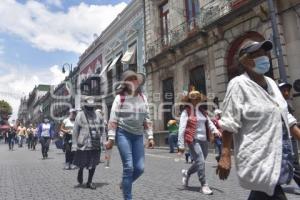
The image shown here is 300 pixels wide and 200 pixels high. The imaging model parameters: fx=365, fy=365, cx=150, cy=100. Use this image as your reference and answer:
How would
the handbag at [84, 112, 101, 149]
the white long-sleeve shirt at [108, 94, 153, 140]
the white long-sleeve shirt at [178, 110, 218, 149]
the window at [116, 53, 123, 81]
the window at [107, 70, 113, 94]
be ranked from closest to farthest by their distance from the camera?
the white long-sleeve shirt at [108, 94, 153, 140]
the white long-sleeve shirt at [178, 110, 218, 149]
the handbag at [84, 112, 101, 149]
the window at [116, 53, 123, 81]
the window at [107, 70, 113, 94]

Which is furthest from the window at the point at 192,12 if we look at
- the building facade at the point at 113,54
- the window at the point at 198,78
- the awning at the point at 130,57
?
the awning at the point at 130,57

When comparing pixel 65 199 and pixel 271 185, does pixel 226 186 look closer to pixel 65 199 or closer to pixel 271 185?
pixel 65 199

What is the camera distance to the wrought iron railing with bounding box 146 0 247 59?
1513 cm

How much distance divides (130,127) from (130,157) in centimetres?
42

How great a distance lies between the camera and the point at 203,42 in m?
16.4

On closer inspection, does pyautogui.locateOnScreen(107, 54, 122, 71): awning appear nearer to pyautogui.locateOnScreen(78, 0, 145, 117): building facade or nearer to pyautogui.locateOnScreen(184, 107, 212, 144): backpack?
pyautogui.locateOnScreen(78, 0, 145, 117): building facade

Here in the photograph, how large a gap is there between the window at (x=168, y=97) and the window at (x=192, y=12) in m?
3.41

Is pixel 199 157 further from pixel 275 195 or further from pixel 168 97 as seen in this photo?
pixel 168 97

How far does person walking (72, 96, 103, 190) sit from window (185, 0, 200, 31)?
38.0 ft

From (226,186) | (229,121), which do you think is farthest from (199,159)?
(229,121)

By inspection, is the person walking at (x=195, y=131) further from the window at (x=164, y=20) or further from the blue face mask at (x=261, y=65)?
the window at (x=164, y=20)

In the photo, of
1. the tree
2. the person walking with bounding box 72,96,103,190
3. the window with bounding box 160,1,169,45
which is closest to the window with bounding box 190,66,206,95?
the window with bounding box 160,1,169,45

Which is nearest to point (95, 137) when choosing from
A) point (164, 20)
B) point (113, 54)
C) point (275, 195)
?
point (275, 195)

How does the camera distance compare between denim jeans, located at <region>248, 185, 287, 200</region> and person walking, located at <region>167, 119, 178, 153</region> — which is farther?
person walking, located at <region>167, 119, 178, 153</region>
